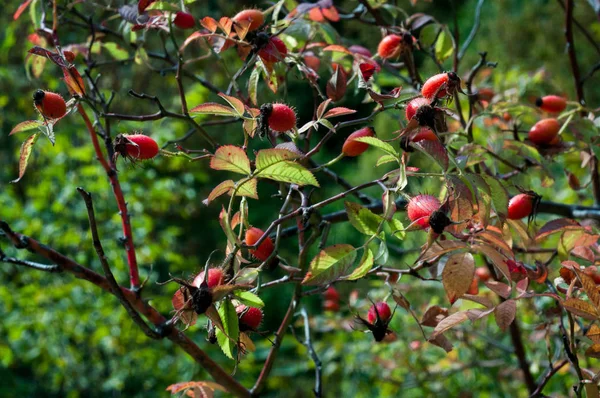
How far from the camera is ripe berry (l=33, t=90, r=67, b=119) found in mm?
684

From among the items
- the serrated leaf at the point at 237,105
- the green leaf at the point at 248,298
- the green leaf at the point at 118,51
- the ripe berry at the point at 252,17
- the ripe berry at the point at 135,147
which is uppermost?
the ripe berry at the point at 252,17

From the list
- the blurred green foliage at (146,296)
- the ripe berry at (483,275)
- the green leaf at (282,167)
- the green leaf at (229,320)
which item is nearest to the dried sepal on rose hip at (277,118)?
the green leaf at (282,167)

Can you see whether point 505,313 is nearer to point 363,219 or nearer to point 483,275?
point 363,219

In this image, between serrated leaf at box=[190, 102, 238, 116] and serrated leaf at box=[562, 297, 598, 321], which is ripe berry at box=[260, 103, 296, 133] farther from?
serrated leaf at box=[562, 297, 598, 321]

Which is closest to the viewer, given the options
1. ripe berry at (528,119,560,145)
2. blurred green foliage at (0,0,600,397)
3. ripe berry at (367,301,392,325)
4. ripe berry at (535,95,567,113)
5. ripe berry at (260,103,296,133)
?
ripe berry at (260,103,296,133)

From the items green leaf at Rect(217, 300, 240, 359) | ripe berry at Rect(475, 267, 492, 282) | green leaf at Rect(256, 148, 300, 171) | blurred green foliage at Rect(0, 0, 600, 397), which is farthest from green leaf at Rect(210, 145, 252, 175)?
blurred green foliage at Rect(0, 0, 600, 397)

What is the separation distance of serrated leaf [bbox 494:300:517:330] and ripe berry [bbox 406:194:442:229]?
0.42ft

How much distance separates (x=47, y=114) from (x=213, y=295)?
0.27 m

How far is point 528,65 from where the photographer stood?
4.65 metres

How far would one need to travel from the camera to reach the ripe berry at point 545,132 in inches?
40.6

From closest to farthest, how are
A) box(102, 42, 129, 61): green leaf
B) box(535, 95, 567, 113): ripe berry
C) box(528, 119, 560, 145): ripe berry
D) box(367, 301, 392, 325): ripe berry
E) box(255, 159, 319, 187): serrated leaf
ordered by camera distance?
box(255, 159, 319, 187): serrated leaf
box(367, 301, 392, 325): ripe berry
box(528, 119, 560, 145): ripe berry
box(535, 95, 567, 113): ripe berry
box(102, 42, 129, 61): green leaf

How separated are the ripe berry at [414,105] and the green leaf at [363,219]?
0.11 m

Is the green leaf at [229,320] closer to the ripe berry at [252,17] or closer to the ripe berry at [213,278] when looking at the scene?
the ripe berry at [213,278]

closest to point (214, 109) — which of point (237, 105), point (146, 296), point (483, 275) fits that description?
point (237, 105)
